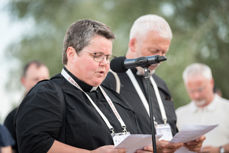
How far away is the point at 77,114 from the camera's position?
9.86 feet

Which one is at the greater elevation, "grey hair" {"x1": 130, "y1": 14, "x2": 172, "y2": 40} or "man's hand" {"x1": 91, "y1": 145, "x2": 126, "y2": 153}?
"grey hair" {"x1": 130, "y1": 14, "x2": 172, "y2": 40}

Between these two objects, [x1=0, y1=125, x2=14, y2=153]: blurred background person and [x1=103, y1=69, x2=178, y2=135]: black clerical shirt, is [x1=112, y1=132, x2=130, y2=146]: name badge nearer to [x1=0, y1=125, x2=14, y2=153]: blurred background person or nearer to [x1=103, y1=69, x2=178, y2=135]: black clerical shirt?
[x1=103, y1=69, x2=178, y2=135]: black clerical shirt

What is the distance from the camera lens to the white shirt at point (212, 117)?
5.78 m

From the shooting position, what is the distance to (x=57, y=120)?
9.55 feet

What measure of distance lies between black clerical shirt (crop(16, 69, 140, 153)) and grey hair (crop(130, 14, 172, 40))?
1287 mm

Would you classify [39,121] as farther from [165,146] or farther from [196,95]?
[196,95]

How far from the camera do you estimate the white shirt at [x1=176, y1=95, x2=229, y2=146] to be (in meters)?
5.78

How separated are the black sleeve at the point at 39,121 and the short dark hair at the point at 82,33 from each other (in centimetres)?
39

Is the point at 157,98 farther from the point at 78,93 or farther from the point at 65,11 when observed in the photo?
the point at 65,11

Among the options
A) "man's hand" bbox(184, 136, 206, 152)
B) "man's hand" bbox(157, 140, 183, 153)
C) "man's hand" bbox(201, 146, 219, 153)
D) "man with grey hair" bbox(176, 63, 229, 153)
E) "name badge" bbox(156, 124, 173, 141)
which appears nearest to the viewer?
"man's hand" bbox(157, 140, 183, 153)

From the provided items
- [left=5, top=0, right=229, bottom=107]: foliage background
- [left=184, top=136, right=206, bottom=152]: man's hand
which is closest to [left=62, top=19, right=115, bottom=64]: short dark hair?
[left=184, top=136, right=206, bottom=152]: man's hand

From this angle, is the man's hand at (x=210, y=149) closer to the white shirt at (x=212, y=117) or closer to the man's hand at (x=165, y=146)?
the white shirt at (x=212, y=117)

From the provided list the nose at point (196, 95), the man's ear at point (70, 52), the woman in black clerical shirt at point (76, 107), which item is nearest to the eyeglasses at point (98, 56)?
the woman in black clerical shirt at point (76, 107)

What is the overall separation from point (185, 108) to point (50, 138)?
150 inches
